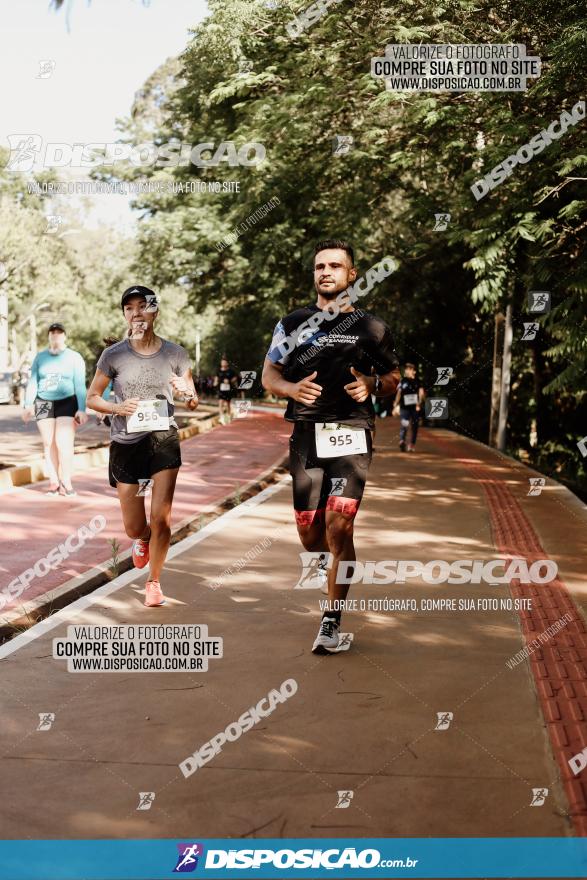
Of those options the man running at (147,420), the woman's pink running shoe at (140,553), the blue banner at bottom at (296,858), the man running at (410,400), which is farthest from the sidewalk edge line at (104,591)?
the man running at (410,400)

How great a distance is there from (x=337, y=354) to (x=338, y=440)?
0.49m

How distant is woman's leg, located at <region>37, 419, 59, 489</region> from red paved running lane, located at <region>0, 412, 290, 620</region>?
0.28 meters

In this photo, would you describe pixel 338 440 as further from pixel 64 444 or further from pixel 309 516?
pixel 64 444

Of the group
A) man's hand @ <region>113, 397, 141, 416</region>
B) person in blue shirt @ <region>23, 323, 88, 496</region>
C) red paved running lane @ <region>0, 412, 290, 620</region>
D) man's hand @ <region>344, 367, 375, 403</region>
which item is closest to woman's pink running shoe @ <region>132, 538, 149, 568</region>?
red paved running lane @ <region>0, 412, 290, 620</region>

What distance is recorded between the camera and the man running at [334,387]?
6066 millimetres

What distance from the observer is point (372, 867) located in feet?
11.7

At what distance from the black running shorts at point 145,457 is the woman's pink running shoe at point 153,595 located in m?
0.70

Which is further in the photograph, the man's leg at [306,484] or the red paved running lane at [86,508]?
the red paved running lane at [86,508]

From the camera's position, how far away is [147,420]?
7.01 meters

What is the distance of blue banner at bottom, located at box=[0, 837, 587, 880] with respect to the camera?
3.48 metres

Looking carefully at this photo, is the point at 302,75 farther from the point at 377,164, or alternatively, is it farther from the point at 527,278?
the point at 527,278

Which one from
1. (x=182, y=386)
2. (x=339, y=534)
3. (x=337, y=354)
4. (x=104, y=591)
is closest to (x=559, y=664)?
(x=339, y=534)

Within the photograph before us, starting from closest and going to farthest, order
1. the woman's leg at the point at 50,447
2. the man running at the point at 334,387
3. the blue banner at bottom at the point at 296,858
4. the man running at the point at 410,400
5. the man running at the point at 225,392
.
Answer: the blue banner at bottom at the point at 296,858, the man running at the point at 334,387, the woman's leg at the point at 50,447, the man running at the point at 410,400, the man running at the point at 225,392

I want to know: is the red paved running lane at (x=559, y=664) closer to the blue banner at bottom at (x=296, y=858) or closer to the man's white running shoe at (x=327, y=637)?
the blue banner at bottom at (x=296, y=858)
